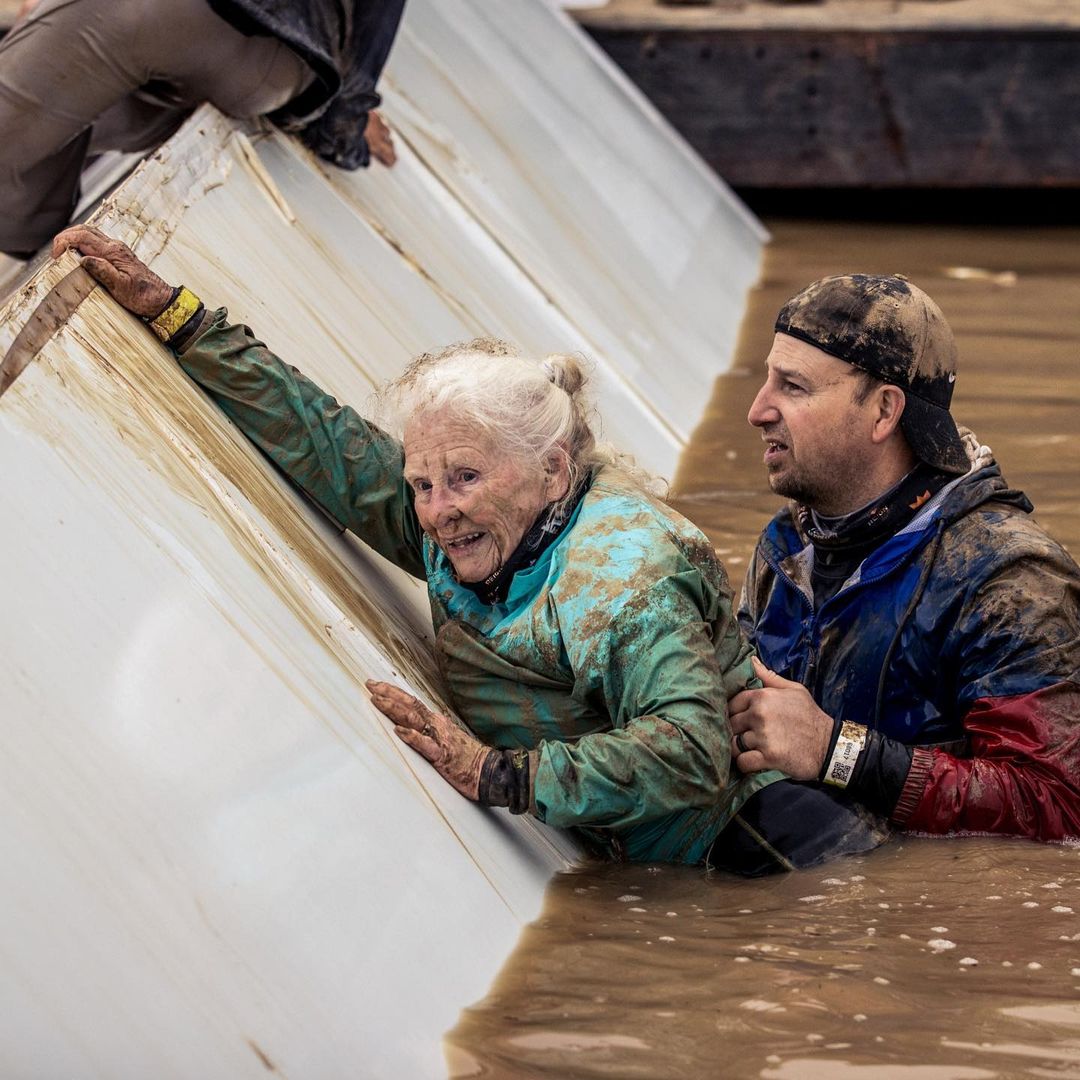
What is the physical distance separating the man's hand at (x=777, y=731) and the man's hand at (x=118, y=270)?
4.31 ft

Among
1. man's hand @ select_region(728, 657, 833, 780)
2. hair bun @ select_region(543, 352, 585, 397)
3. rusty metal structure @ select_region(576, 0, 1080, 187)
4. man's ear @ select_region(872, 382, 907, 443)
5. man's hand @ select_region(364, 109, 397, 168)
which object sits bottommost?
rusty metal structure @ select_region(576, 0, 1080, 187)

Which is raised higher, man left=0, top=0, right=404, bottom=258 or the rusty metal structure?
man left=0, top=0, right=404, bottom=258

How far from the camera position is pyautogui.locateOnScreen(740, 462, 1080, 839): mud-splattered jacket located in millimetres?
3354

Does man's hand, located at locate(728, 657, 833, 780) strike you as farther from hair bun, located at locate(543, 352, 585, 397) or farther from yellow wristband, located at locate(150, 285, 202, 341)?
yellow wristband, located at locate(150, 285, 202, 341)

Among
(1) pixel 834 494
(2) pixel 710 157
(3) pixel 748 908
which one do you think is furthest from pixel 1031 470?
(2) pixel 710 157

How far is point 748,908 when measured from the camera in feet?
10.2

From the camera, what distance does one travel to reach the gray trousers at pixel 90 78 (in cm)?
445

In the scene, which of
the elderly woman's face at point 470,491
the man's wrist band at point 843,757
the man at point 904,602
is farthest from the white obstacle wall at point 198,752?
the man at point 904,602

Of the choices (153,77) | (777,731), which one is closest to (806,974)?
(777,731)

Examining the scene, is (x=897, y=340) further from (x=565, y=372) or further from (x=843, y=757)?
(x=843, y=757)

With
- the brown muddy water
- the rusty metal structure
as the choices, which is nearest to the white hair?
the brown muddy water

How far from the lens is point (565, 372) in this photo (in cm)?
322

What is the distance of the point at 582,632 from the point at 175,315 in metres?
1.02

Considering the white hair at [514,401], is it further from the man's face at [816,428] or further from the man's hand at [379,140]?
the man's hand at [379,140]
